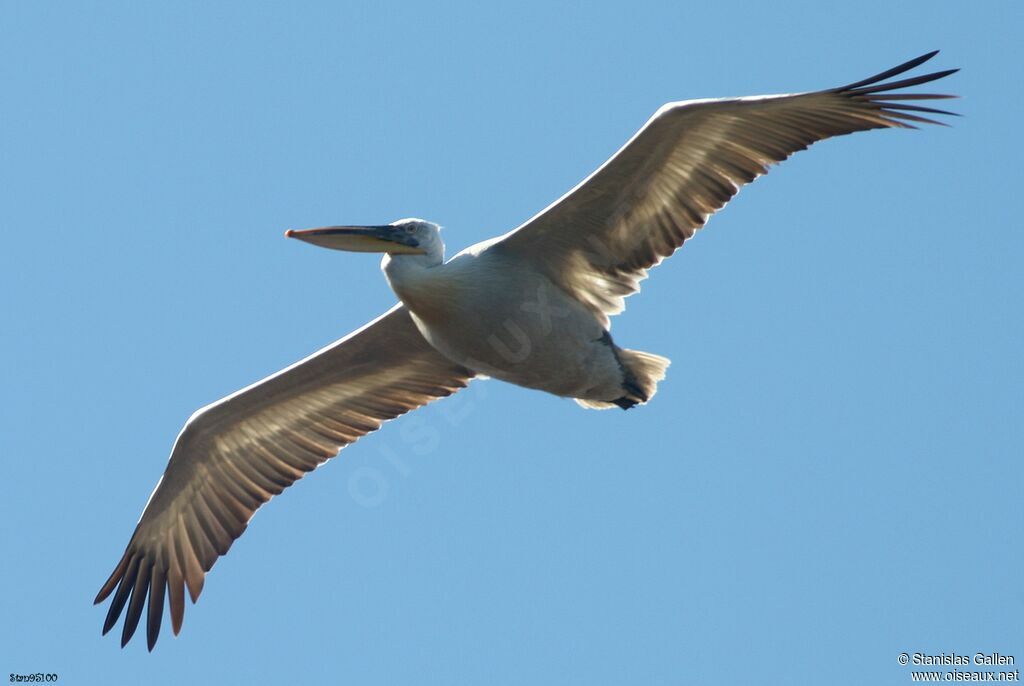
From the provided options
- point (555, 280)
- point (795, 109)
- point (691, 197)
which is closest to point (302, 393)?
point (555, 280)

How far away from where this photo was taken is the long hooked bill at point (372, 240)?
855 cm

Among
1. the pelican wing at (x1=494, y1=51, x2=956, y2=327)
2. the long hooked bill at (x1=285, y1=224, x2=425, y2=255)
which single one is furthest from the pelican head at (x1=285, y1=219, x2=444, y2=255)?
the pelican wing at (x1=494, y1=51, x2=956, y2=327)

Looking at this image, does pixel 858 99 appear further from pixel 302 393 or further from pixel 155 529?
pixel 155 529

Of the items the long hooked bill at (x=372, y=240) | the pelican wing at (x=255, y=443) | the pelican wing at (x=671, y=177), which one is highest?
the pelican wing at (x=671, y=177)

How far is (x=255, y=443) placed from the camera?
9.73 m

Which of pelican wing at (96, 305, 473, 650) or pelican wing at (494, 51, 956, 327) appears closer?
pelican wing at (494, 51, 956, 327)

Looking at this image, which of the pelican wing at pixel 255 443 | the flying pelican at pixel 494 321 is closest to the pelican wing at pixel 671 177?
the flying pelican at pixel 494 321

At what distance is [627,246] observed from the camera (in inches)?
350

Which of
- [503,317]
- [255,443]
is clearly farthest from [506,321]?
[255,443]

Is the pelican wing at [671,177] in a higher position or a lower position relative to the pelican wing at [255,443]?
higher

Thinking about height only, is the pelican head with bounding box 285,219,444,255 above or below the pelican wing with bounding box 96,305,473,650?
above

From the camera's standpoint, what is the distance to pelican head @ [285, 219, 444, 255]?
855 cm

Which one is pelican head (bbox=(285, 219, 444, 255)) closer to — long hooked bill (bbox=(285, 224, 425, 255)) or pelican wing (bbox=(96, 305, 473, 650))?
long hooked bill (bbox=(285, 224, 425, 255))

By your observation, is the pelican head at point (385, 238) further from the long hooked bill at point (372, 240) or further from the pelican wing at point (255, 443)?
the pelican wing at point (255, 443)
